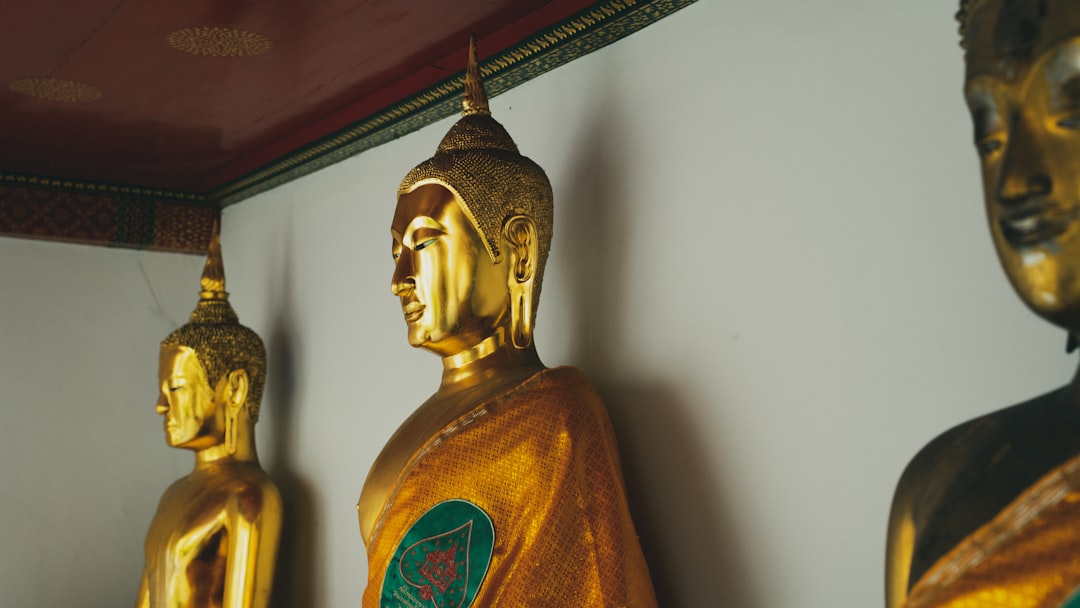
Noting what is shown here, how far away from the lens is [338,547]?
2570 mm

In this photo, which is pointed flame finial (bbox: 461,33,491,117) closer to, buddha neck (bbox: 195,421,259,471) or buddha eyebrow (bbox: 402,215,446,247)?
buddha eyebrow (bbox: 402,215,446,247)

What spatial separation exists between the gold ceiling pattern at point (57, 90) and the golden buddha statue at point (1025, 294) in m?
2.09

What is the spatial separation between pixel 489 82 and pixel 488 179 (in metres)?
0.49

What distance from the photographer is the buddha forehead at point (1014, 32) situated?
960 millimetres

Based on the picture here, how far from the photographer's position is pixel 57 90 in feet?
8.32

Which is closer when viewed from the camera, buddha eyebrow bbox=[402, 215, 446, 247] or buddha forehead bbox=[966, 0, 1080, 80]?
buddha forehead bbox=[966, 0, 1080, 80]

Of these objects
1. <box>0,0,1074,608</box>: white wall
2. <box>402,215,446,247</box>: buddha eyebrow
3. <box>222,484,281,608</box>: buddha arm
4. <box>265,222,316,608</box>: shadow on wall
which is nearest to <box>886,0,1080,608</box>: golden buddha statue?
<box>0,0,1074,608</box>: white wall

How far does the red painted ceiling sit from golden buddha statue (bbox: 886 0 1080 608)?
1047 mm

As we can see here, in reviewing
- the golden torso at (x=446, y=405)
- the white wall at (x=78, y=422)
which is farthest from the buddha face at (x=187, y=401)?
the golden torso at (x=446, y=405)

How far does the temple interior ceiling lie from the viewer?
208 cm

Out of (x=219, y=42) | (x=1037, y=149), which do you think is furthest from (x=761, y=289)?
(x=219, y=42)

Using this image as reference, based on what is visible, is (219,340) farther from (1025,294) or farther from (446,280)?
(1025,294)

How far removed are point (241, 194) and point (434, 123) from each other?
103 centimetres

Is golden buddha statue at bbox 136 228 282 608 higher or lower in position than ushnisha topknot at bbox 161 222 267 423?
lower
